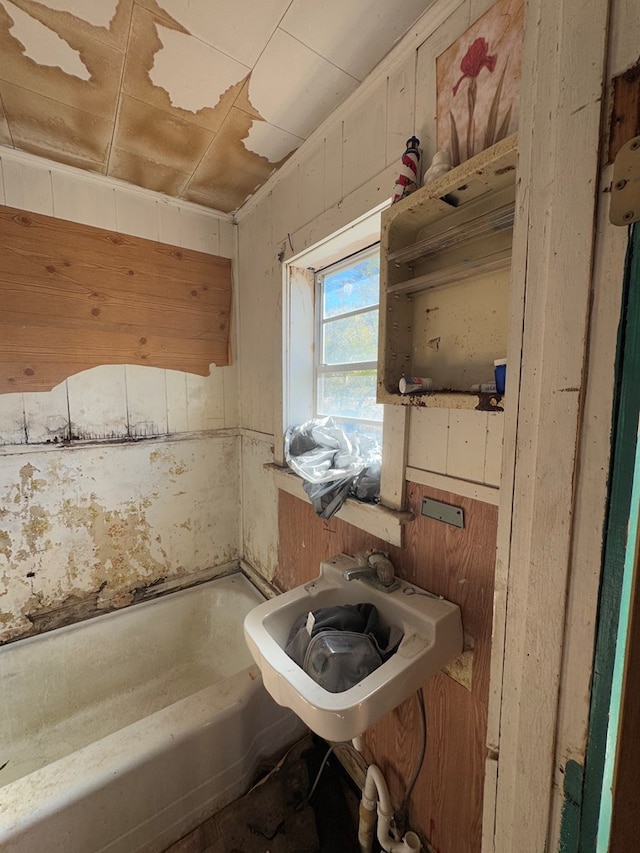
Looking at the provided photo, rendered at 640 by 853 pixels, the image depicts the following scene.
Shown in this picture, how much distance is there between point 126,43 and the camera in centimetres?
93

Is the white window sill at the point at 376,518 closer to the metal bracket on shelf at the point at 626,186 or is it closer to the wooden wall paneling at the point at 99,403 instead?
the metal bracket on shelf at the point at 626,186

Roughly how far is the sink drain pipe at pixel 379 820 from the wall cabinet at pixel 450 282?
113 centimetres

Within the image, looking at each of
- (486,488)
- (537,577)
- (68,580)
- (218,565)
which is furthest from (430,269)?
(68,580)

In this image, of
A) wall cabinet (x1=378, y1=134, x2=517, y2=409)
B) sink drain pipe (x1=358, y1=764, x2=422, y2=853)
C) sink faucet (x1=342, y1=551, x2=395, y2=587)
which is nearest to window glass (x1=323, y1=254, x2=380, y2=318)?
wall cabinet (x1=378, y1=134, x2=517, y2=409)

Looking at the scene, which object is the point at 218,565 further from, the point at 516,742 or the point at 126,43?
the point at 126,43

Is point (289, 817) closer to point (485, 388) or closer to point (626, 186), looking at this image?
point (485, 388)

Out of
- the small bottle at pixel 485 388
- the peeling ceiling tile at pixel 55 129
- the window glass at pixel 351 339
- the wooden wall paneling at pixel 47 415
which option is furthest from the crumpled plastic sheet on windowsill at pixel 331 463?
the peeling ceiling tile at pixel 55 129

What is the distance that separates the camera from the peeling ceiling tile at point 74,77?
3.03 ft

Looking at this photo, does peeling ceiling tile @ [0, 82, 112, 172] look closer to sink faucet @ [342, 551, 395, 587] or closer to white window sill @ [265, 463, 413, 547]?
white window sill @ [265, 463, 413, 547]

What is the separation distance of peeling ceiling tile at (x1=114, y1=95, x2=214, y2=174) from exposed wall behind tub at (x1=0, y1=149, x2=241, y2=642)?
0.31m

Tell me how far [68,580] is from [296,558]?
1.07 metres

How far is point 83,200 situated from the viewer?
153 cm

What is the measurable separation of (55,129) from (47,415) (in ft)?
3.58

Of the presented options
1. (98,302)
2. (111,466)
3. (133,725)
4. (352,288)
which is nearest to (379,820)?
Answer: (133,725)
